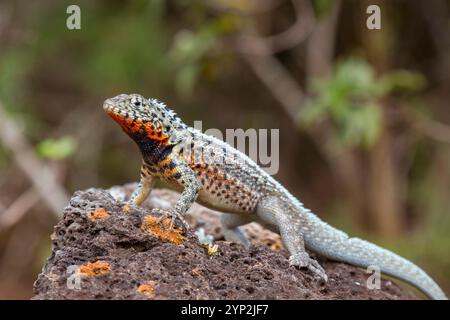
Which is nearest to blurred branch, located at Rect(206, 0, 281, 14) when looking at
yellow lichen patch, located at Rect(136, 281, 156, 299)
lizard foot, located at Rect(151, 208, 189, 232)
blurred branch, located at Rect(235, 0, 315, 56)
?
blurred branch, located at Rect(235, 0, 315, 56)

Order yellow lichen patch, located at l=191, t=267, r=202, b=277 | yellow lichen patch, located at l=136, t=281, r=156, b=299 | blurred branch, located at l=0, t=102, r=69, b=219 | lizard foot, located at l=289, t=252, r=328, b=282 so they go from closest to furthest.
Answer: yellow lichen patch, located at l=136, t=281, r=156, b=299 < yellow lichen patch, located at l=191, t=267, r=202, b=277 < lizard foot, located at l=289, t=252, r=328, b=282 < blurred branch, located at l=0, t=102, r=69, b=219

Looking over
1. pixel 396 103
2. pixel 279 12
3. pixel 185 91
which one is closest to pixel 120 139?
pixel 185 91

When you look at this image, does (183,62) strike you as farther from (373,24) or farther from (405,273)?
(405,273)

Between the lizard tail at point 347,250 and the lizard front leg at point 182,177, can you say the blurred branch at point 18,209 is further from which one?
the lizard tail at point 347,250

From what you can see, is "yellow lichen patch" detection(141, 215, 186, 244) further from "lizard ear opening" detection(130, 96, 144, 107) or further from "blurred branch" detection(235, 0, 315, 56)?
"blurred branch" detection(235, 0, 315, 56)

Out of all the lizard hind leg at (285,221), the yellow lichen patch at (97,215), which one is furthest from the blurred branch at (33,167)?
the yellow lichen patch at (97,215)

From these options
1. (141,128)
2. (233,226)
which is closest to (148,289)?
(141,128)

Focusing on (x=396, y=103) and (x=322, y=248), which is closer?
(x=322, y=248)

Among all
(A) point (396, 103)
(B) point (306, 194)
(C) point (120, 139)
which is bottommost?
(B) point (306, 194)
